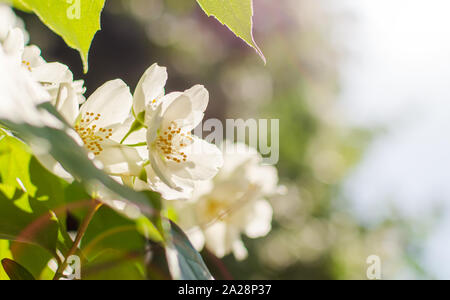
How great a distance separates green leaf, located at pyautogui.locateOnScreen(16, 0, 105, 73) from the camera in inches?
13.4

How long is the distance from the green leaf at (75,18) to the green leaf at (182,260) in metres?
0.16

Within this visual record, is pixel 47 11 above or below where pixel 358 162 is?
above

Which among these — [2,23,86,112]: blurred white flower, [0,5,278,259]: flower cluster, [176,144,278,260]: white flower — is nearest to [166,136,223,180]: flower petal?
[0,5,278,259]: flower cluster

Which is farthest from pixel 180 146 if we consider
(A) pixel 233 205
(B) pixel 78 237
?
(A) pixel 233 205

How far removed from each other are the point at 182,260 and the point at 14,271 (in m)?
0.15

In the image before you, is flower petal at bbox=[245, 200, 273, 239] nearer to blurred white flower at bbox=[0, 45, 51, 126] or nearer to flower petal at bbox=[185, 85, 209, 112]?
flower petal at bbox=[185, 85, 209, 112]

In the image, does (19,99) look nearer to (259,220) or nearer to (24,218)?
(24,218)

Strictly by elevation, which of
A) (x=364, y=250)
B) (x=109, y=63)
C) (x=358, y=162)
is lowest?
(x=364, y=250)

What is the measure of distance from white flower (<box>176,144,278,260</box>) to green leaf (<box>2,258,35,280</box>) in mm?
366

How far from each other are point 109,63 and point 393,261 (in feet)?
14.1

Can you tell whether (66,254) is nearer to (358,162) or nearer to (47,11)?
(47,11)

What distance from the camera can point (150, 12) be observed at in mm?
6129

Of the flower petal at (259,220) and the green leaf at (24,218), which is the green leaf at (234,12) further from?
the flower petal at (259,220)
